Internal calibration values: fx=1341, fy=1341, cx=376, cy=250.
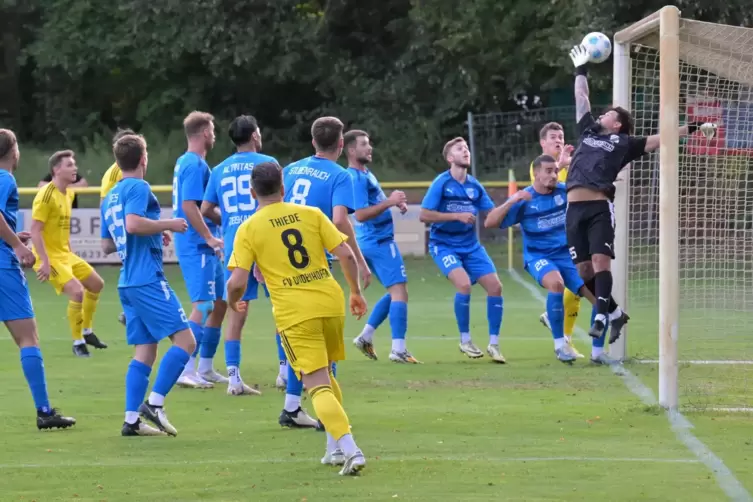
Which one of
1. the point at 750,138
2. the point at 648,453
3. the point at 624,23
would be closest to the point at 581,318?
the point at 750,138

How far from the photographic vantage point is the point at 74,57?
3266cm

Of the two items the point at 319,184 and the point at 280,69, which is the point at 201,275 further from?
the point at 280,69

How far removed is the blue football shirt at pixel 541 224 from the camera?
40.3 ft

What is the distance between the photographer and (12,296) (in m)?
8.55

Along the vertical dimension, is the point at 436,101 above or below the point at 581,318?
above

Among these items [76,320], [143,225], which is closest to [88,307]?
[76,320]

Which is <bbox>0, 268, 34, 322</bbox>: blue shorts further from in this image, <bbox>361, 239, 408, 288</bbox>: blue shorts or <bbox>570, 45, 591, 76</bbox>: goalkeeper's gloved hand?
<bbox>570, 45, 591, 76</bbox>: goalkeeper's gloved hand

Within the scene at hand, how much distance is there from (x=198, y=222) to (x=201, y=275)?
1.67ft

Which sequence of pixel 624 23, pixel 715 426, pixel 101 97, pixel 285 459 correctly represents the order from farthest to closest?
pixel 101 97, pixel 624 23, pixel 715 426, pixel 285 459

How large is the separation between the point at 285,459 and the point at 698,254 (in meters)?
4.56

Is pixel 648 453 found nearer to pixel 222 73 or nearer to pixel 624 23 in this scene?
pixel 624 23

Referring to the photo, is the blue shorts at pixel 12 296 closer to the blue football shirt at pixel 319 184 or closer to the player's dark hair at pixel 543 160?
the blue football shirt at pixel 319 184

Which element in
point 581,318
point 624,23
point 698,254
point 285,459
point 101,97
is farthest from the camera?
point 101,97

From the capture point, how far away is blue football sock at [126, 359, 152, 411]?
829 cm
